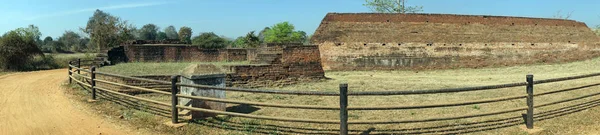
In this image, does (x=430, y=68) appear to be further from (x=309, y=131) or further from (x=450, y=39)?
(x=309, y=131)

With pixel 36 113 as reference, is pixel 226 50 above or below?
above

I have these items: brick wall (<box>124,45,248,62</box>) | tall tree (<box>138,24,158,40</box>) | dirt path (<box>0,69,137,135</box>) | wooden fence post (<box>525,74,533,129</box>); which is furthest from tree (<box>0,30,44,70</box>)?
tall tree (<box>138,24,158,40</box>)

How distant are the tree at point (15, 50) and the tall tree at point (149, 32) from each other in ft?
203

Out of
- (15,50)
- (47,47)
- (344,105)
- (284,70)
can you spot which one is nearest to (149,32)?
(47,47)

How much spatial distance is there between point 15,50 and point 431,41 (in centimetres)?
1927

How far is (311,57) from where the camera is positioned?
36.7 feet

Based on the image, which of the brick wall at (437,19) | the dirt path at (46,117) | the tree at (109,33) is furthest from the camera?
the tree at (109,33)

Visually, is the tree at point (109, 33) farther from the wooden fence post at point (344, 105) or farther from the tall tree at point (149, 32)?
the tall tree at point (149, 32)

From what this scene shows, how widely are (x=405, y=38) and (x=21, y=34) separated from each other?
18.9 m

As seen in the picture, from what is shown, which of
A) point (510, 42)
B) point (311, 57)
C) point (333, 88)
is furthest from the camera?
point (510, 42)

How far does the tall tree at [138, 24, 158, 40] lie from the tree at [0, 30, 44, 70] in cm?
6177

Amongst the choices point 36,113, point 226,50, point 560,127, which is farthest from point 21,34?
point 560,127

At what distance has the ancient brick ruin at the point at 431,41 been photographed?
56.8 feet

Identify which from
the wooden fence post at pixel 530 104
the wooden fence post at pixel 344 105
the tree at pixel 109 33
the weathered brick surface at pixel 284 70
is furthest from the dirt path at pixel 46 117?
the tree at pixel 109 33
